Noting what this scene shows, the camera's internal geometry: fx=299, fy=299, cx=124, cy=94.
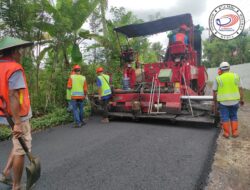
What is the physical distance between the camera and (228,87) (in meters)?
6.27

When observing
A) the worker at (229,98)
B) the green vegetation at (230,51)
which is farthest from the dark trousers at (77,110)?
the green vegetation at (230,51)

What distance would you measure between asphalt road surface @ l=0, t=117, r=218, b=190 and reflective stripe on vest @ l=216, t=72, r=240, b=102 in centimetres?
84

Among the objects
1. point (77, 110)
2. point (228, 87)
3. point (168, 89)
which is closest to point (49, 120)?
point (77, 110)

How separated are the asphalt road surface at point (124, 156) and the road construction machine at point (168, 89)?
0.40m

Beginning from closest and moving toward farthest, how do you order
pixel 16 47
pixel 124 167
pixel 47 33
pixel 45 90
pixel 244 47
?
1. pixel 16 47
2. pixel 124 167
3. pixel 45 90
4. pixel 47 33
5. pixel 244 47

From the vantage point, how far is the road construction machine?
23.3 feet

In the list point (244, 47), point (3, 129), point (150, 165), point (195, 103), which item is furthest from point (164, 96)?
point (244, 47)

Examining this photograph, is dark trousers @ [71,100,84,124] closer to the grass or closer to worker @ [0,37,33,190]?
the grass

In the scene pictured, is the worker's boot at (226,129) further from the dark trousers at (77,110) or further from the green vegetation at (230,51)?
the green vegetation at (230,51)

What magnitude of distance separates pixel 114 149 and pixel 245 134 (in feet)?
9.92

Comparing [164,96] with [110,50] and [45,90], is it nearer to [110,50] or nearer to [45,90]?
[45,90]

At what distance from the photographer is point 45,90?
875 centimetres

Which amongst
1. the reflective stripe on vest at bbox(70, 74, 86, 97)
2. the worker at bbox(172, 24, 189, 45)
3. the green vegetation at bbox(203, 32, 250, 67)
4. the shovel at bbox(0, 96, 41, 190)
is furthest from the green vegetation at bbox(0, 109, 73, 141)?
the green vegetation at bbox(203, 32, 250, 67)

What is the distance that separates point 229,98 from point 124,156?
9.26ft
